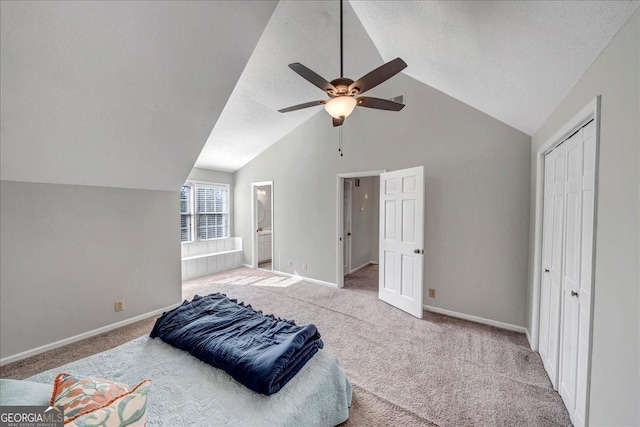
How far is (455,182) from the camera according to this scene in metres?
3.20

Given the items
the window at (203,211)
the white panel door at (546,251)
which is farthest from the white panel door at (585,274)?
the window at (203,211)

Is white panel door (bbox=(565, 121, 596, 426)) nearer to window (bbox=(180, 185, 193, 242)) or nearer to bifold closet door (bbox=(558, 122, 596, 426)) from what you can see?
bifold closet door (bbox=(558, 122, 596, 426))

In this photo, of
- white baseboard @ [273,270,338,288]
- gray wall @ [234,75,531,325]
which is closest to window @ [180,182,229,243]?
white baseboard @ [273,270,338,288]

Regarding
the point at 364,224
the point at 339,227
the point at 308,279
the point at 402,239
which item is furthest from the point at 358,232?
the point at 402,239

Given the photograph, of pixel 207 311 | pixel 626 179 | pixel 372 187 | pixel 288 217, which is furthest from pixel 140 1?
pixel 372 187

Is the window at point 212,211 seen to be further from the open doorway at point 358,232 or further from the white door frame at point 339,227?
the white door frame at point 339,227

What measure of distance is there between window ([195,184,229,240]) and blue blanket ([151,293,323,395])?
3666mm

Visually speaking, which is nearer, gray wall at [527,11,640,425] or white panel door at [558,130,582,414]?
gray wall at [527,11,640,425]

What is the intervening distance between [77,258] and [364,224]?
503cm

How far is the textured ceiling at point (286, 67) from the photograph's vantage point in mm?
2387

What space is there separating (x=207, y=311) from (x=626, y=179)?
8.36ft

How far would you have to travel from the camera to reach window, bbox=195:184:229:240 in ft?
17.5

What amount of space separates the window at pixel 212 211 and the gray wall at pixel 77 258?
1.89m

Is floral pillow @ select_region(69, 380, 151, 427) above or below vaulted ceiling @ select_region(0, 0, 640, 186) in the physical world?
below
